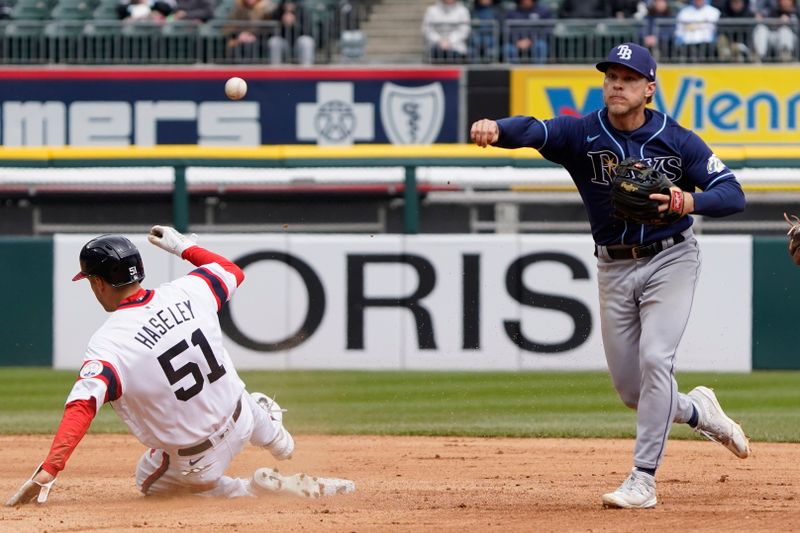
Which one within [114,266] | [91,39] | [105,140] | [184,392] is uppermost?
[91,39]

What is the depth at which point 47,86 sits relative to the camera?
52.4 ft

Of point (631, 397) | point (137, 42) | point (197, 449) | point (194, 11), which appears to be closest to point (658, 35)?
point (194, 11)

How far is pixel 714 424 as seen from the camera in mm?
6164

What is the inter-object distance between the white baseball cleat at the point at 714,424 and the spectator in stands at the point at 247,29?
1084cm

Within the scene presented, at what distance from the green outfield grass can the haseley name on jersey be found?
3.37 meters

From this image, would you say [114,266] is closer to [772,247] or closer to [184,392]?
[184,392]

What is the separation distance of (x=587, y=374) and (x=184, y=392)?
20.3ft

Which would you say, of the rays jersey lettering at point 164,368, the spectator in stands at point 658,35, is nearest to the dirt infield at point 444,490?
the rays jersey lettering at point 164,368

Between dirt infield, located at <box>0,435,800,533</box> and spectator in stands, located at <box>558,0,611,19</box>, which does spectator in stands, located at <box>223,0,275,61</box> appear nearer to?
spectator in stands, located at <box>558,0,611,19</box>

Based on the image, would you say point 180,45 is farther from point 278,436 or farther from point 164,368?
point 164,368

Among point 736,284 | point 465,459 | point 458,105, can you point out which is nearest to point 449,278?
point 736,284

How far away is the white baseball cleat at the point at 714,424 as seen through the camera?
6.14 meters

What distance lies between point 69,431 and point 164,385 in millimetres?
449

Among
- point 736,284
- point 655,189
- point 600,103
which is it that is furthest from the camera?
point 600,103
